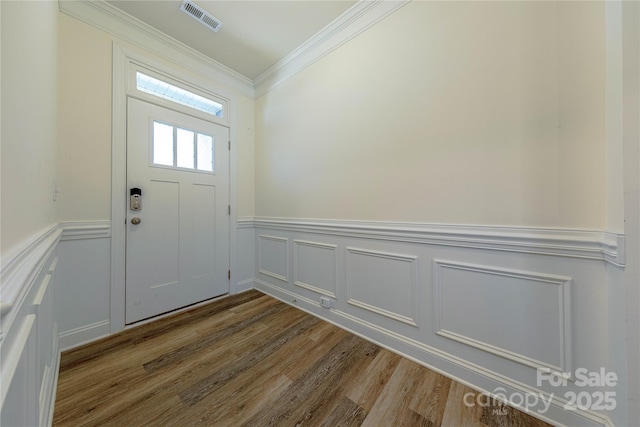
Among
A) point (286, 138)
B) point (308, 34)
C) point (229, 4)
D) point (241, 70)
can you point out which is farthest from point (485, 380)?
point (241, 70)

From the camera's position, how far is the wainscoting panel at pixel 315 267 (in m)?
2.02

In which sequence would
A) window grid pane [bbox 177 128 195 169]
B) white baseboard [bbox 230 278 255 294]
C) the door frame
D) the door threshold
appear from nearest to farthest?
the door frame
the door threshold
window grid pane [bbox 177 128 195 169]
white baseboard [bbox 230 278 255 294]

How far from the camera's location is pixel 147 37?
2018 mm

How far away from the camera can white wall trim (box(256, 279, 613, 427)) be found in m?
1.07

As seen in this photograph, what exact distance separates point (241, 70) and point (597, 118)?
115 inches

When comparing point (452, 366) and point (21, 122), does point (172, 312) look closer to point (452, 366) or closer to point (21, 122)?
point (21, 122)

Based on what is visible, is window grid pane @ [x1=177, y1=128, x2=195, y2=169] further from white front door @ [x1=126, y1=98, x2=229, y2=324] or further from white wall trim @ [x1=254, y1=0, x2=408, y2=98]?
white wall trim @ [x1=254, y1=0, x2=408, y2=98]

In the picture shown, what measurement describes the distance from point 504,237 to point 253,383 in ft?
5.41

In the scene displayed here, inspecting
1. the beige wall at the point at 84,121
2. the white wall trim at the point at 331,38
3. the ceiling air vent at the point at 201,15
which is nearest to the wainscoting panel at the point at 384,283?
the white wall trim at the point at 331,38

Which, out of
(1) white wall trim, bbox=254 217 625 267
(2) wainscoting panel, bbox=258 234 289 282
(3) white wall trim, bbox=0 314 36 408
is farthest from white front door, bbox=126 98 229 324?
(3) white wall trim, bbox=0 314 36 408

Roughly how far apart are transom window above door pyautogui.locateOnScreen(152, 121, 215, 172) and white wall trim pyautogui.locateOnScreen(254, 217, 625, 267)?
1.59 meters

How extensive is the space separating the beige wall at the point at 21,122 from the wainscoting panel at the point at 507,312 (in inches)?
72.0

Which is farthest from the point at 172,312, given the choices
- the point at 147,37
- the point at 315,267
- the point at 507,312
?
the point at 507,312

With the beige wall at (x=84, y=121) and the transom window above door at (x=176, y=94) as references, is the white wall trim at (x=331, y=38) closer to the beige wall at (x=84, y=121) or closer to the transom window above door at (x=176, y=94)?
the transom window above door at (x=176, y=94)
